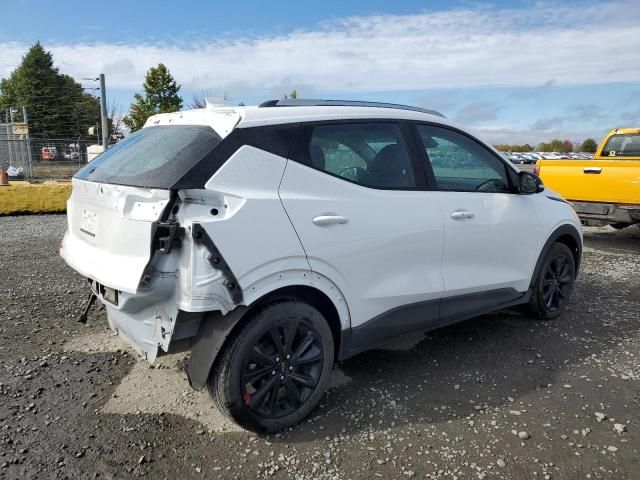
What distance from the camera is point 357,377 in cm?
365

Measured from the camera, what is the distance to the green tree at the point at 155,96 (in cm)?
3344

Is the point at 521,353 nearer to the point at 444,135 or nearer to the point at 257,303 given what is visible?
the point at 444,135

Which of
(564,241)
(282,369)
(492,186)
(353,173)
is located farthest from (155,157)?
(564,241)

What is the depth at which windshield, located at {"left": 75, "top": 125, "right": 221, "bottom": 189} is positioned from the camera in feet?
8.80

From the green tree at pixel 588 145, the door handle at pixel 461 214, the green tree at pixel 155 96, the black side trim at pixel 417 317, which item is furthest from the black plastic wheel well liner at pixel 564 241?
the green tree at pixel 588 145

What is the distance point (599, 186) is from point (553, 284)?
386cm

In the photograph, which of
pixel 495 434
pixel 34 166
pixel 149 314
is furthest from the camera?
pixel 34 166

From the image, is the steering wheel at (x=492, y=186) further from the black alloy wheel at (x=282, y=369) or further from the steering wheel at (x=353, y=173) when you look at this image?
the black alloy wheel at (x=282, y=369)

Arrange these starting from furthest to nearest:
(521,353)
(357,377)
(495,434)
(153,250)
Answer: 1. (521,353)
2. (357,377)
3. (495,434)
4. (153,250)

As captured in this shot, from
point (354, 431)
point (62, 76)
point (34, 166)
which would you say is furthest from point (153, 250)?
point (62, 76)

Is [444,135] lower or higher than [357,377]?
higher

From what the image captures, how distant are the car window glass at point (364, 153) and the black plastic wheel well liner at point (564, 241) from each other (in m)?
1.73

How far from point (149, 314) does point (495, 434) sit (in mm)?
2063

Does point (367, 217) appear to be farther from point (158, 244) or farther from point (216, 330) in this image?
point (158, 244)
